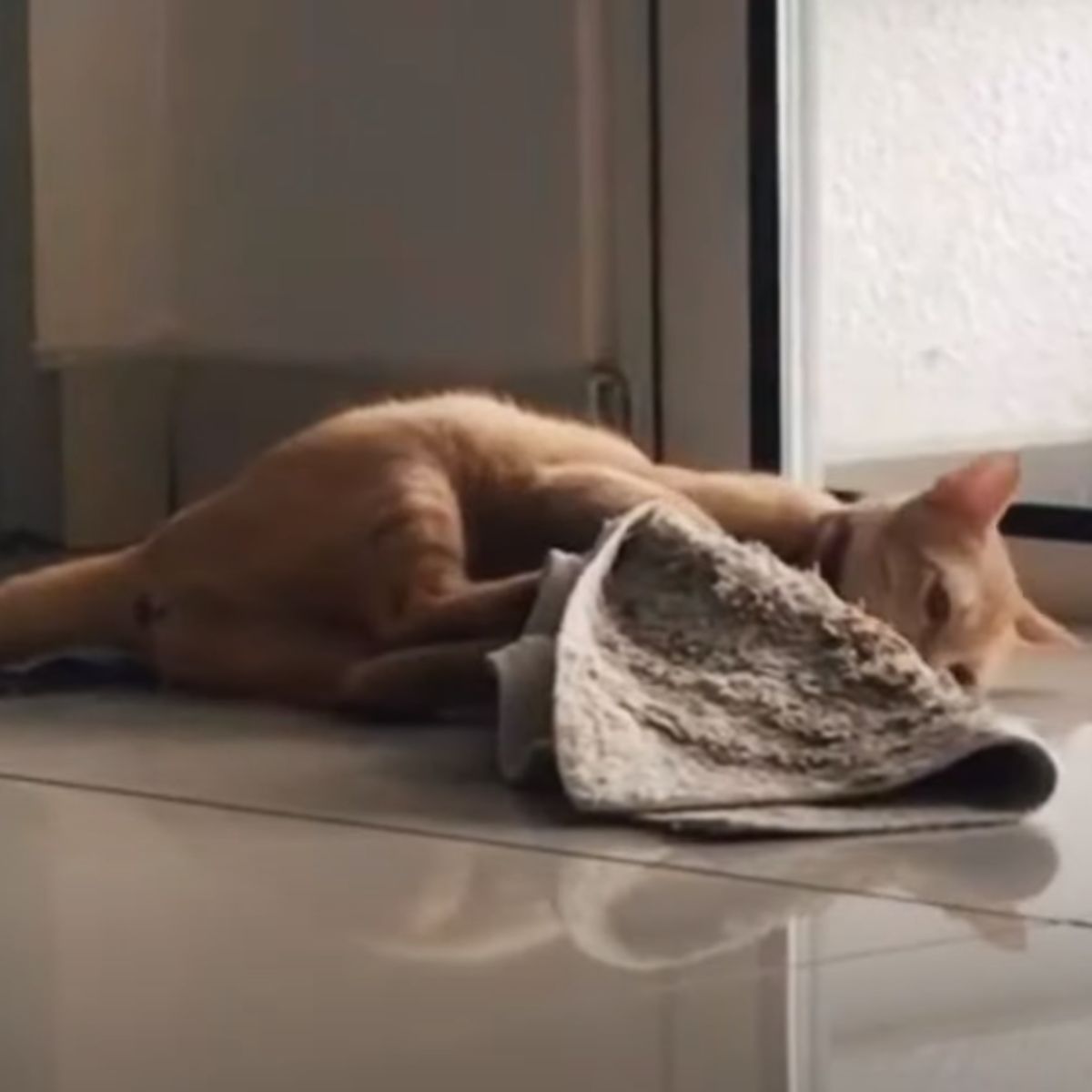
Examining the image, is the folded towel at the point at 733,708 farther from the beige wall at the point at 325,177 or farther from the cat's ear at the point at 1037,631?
the beige wall at the point at 325,177

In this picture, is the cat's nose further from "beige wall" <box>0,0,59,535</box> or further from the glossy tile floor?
"beige wall" <box>0,0,59,535</box>

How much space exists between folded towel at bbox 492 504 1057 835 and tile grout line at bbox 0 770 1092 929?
0.15 feet

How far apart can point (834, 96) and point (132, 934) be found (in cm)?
109

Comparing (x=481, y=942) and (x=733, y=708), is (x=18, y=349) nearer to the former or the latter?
(x=733, y=708)

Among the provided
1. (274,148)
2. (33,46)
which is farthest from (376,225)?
(33,46)

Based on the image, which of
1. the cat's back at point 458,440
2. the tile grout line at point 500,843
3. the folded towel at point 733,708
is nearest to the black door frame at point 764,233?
the cat's back at point 458,440

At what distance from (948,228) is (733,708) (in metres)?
0.77

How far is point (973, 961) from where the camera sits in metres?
1.05

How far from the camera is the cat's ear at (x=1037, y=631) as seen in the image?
1.66 meters

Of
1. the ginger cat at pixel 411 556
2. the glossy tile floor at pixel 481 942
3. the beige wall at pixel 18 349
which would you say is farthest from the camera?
the beige wall at pixel 18 349

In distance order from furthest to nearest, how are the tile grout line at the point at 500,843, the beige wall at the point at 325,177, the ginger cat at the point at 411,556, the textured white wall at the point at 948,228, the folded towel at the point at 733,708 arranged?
1. the beige wall at the point at 325,177
2. the textured white wall at the point at 948,228
3. the ginger cat at the point at 411,556
4. the folded towel at the point at 733,708
5. the tile grout line at the point at 500,843

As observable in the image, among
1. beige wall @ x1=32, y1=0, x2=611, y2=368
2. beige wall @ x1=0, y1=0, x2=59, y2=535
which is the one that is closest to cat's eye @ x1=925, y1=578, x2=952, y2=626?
beige wall @ x1=32, y1=0, x2=611, y2=368

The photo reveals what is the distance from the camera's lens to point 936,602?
1.59m

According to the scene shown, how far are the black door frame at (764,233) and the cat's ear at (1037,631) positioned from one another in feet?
1.18
